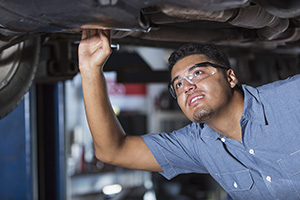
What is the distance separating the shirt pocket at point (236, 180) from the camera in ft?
3.95

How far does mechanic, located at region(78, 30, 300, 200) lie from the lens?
1110 mm

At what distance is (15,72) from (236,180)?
80 cm

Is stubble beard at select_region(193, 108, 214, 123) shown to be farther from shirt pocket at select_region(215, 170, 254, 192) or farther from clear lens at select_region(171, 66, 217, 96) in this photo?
shirt pocket at select_region(215, 170, 254, 192)

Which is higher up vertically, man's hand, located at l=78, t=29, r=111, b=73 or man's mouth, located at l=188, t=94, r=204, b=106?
man's hand, located at l=78, t=29, r=111, b=73

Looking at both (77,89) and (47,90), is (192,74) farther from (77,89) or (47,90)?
(77,89)

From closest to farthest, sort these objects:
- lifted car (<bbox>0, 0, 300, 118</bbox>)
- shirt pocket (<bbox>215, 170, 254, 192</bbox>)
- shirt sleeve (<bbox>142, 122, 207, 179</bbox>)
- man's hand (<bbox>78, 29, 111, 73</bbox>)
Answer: lifted car (<bbox>0, 0, 300, 118</bbox>)
man's hand (<bbox>78, 29, 111, 73</bbox>)
shirt pocket (<bbox>215, 170, 254, 192</bbox>)
shirt sleeve (<bbox>142, 122, 207, 179</bbox>)

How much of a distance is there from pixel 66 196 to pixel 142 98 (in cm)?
678

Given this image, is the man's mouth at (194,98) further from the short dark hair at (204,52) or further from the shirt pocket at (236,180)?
the shirt pocket at (236,180)

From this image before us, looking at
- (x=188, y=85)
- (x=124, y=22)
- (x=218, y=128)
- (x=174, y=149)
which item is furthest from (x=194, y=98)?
(x=124, y=22)

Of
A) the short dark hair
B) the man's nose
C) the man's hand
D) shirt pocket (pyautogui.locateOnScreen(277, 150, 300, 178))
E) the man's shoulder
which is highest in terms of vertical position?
the short dark hair

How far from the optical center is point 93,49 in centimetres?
101

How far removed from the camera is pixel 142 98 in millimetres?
8820

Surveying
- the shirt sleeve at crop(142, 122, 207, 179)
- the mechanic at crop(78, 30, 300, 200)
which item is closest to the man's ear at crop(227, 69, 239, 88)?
the mechanic at crop(78, 30, 300, 200)

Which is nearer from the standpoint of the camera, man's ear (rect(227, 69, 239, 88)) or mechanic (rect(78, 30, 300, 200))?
mechanic (rect(78, 30, 300, 200))
